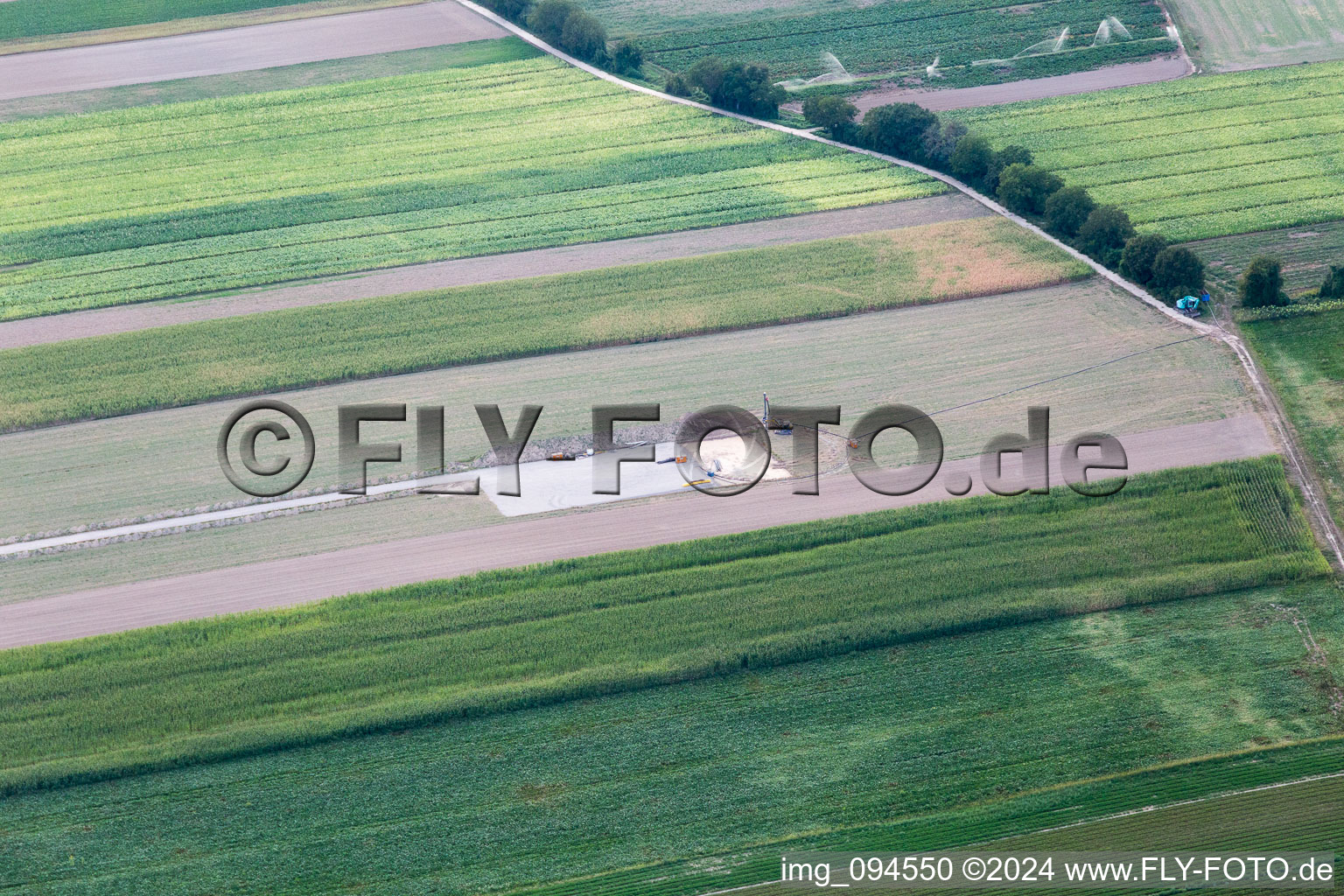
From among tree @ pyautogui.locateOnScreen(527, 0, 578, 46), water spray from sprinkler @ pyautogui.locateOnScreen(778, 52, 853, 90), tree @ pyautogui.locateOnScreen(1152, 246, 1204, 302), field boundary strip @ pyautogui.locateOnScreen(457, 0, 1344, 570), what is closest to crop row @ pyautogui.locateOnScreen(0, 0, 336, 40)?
field boundary strip @ pyautogui.locateOnScreen(457, 0, 1344, 570)

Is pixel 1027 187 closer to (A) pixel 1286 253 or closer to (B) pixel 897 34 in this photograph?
(A) pixel 1286 253

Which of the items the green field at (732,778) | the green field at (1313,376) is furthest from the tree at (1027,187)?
A: the green field at (732,778)

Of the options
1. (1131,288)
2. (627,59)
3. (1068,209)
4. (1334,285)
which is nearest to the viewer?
(1334,285)

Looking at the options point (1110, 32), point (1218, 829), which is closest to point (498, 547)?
point (1218, 829)

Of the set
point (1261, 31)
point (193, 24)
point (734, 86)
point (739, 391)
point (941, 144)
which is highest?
point (193, 24)

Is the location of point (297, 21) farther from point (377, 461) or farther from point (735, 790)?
point (735, 790)

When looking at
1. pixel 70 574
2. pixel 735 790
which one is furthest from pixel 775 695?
pixel 70 574

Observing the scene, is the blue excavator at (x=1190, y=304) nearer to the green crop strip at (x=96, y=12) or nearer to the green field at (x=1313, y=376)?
the green field at (x=1313, y=376)
